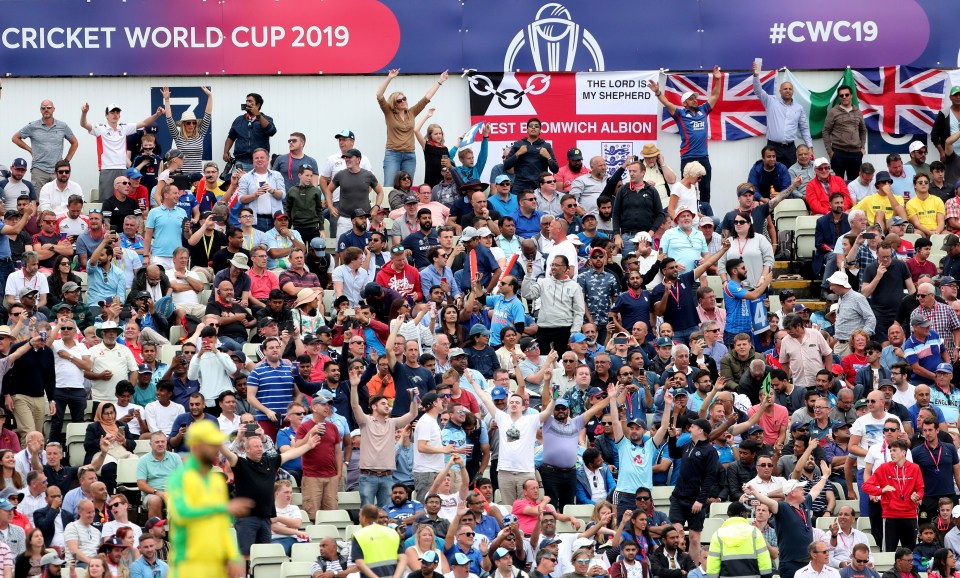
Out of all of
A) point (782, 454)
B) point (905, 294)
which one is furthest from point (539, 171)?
point (782, 454)

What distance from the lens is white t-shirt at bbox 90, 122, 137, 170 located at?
79.8ft

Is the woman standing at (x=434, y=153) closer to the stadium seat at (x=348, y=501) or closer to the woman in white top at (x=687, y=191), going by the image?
the woman in white top at (x=687, y=191)

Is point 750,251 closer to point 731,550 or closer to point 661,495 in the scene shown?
point 661,495

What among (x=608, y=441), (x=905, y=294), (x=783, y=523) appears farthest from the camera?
(x=905, y=294)

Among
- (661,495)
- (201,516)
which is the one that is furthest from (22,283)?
(201,516)

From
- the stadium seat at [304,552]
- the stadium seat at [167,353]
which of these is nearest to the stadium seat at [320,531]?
the stadium seat at [304,552]

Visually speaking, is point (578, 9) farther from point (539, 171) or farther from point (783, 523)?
point (783, 523)

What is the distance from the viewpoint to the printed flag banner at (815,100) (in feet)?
86.8

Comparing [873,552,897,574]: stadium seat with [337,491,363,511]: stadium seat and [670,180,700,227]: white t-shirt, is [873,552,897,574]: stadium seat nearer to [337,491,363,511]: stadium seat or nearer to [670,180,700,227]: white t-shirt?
[337,491,363,511]: stadium seat

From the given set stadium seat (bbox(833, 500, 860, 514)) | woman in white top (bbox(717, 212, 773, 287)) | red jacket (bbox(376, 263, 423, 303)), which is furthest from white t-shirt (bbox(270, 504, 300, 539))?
woman in white top (bbox(717, 212, 773, 287))

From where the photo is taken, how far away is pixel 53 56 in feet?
83.9

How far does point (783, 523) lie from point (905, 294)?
5679mm

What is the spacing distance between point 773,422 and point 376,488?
4.53 m

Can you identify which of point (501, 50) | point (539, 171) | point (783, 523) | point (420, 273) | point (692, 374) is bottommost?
point (783, 523)
